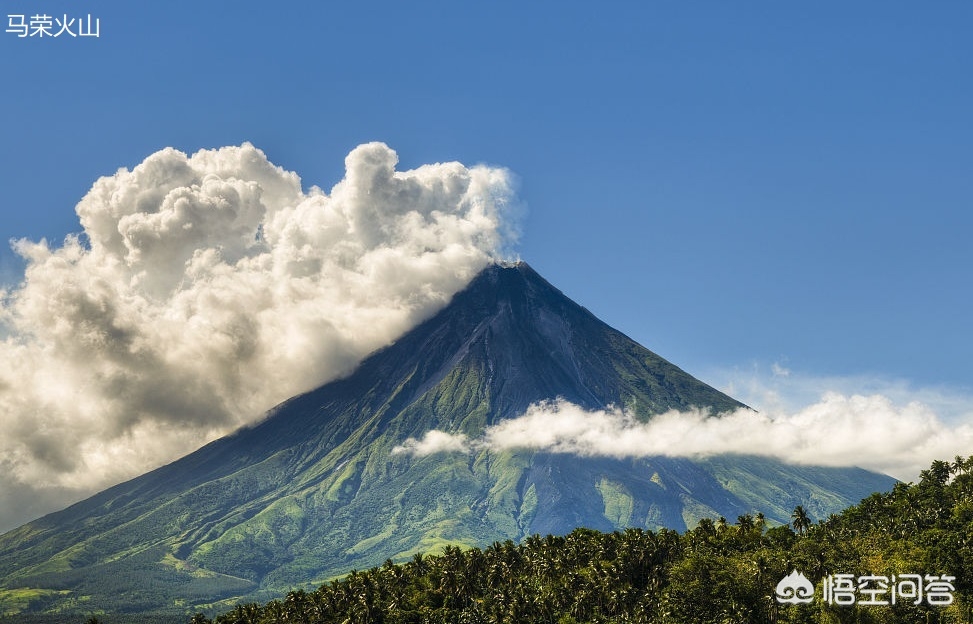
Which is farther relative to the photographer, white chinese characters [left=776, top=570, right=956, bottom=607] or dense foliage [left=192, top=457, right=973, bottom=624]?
dense foliage [left=192, top=457, right=973, bottom=624]

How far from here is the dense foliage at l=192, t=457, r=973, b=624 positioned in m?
123

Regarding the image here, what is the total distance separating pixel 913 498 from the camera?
16338cm

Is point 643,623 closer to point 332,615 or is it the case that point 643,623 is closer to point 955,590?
point 955,590

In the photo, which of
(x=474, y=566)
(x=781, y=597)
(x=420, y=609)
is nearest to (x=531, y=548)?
(x=474, y=566)

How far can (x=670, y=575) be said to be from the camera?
5256 inches

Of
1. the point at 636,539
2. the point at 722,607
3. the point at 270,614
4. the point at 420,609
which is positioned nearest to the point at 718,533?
the point at 636,539

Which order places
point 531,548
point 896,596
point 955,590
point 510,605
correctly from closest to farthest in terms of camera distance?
point 896,596, point 955,590, point 510,605, point 531,548

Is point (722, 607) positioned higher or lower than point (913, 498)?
lower

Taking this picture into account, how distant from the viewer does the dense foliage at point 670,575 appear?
123 m

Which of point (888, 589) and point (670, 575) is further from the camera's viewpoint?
point (670, 575)

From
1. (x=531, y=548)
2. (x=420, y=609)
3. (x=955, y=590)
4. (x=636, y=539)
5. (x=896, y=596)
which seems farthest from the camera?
(x=531, y=548)

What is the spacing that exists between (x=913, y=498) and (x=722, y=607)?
60.5 meters

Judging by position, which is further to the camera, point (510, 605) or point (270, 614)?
point (270, 614)

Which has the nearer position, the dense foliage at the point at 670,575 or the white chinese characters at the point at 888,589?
the white chinese characters at the point at 888,589
